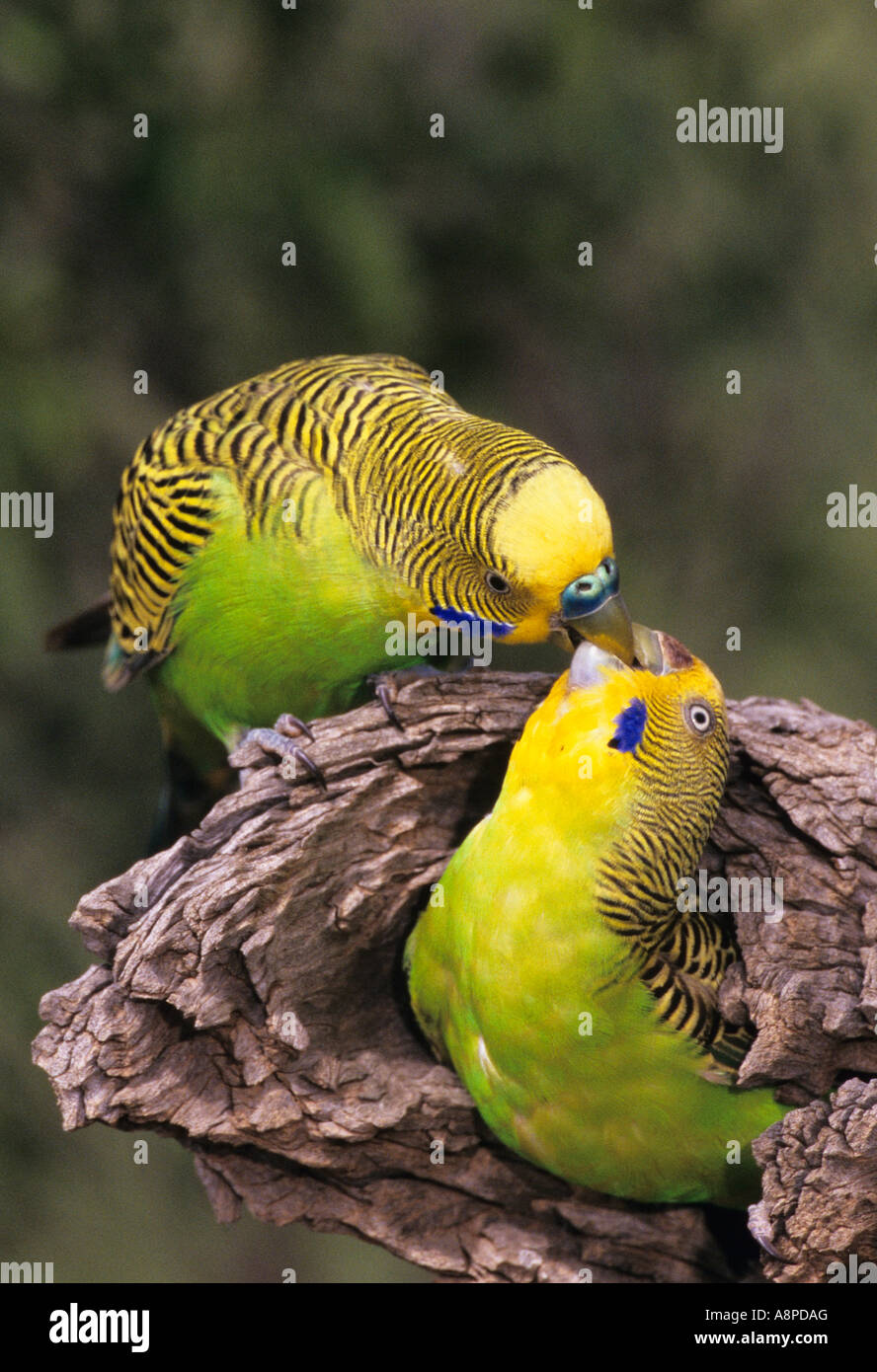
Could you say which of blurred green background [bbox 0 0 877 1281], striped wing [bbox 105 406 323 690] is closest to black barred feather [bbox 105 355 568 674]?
striped wing [bbox 105 406 323 690]

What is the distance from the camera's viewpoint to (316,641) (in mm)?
3766

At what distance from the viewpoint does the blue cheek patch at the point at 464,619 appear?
3.35 meters

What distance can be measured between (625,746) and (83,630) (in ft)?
6.89

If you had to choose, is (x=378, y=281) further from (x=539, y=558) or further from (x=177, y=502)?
(x=539, y=558)

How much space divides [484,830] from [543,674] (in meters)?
0.56

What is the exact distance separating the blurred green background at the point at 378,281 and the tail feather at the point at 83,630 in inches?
17.2

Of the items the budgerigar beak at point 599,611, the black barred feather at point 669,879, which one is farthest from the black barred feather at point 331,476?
the black barred feather at point 669,879

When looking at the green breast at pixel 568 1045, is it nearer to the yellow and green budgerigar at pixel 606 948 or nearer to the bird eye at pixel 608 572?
the yellow and green budgerigar at pixel 606 948

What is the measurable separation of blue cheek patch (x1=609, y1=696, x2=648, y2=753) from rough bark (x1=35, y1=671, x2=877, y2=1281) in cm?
45

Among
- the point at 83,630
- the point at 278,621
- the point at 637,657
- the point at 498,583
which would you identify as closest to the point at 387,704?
the point at 278,621

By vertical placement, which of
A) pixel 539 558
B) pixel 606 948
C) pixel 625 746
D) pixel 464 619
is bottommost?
pixel 606 948

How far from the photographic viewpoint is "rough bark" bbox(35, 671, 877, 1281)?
3262mm

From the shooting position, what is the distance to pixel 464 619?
3.44m
